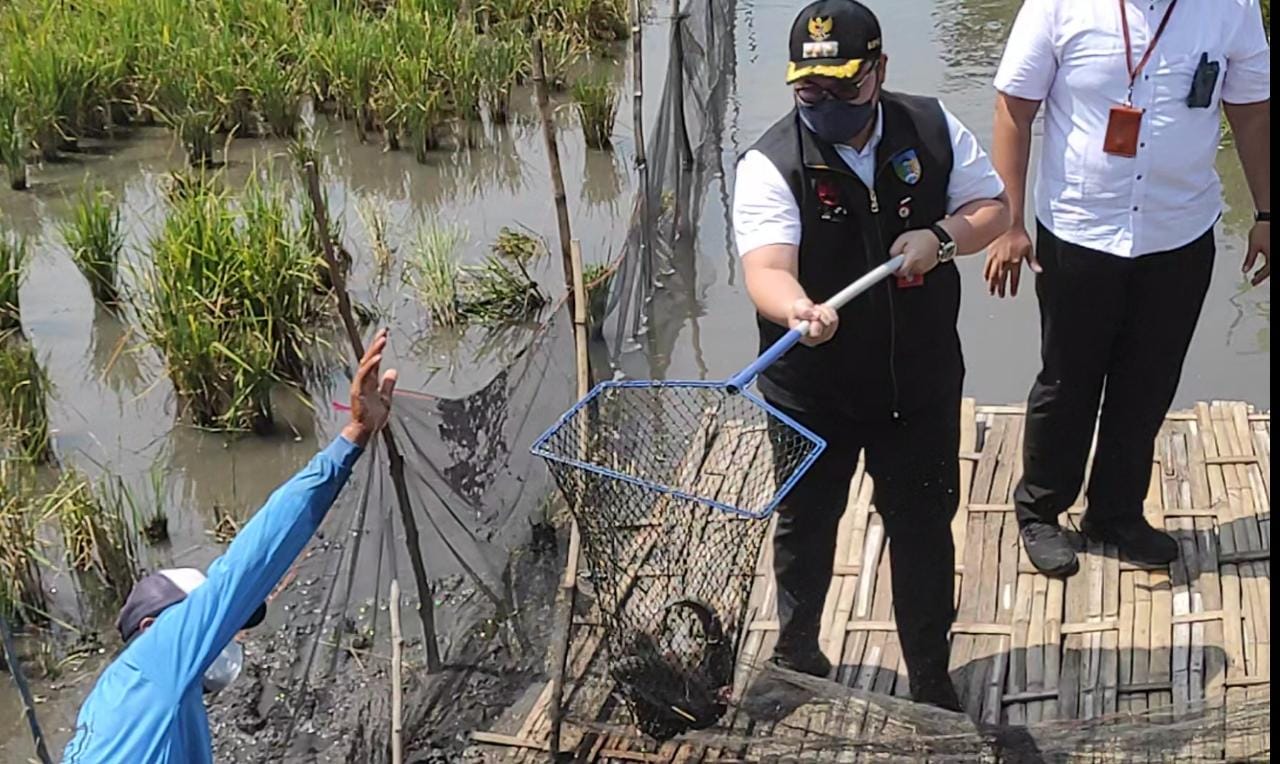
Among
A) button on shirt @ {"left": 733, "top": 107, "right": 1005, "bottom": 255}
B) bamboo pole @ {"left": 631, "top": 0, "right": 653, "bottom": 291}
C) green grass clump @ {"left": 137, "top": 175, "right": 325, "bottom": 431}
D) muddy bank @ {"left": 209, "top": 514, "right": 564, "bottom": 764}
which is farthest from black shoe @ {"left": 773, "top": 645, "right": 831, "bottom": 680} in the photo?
bamboo pole @ {"left": 631, "top": 0, "right": 653, "bottom": 291}

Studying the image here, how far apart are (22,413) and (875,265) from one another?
3523mm

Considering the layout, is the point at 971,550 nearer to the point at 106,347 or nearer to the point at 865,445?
the point at 865,445

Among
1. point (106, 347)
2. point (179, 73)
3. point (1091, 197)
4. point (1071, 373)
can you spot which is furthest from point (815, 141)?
point (179, 73)

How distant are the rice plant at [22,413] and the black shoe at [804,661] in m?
2.90

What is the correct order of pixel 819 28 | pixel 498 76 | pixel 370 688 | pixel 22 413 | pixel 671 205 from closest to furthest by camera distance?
pixel 819 28 → pixel 370 688 → pixel 22 413 → pixel 671 205 → pixel 498 76

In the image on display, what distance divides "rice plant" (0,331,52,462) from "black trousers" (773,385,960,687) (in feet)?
9.95

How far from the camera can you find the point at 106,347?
641cm

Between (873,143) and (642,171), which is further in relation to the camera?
(642,171)

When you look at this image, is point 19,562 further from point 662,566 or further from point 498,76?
point 498,76

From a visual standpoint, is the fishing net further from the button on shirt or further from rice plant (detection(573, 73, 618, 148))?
the button on shirt

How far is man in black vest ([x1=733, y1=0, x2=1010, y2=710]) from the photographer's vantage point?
287 cm

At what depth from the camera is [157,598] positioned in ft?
8.25

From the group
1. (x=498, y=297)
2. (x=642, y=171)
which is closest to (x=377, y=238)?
(x=498, y=297)

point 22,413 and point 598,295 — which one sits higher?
point 598,295
